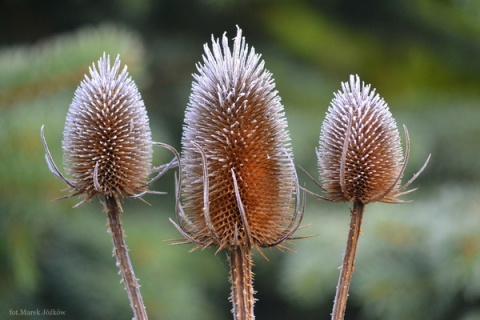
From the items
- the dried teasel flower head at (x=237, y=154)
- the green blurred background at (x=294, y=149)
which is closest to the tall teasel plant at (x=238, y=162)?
the dried teasel flower head at (x=237, y=154)

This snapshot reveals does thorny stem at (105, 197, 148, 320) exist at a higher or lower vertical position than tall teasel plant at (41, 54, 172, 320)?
lower

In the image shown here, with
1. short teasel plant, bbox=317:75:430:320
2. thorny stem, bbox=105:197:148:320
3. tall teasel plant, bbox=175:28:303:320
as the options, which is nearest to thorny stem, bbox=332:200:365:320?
short teasel plant, bbox=317:75:430:320

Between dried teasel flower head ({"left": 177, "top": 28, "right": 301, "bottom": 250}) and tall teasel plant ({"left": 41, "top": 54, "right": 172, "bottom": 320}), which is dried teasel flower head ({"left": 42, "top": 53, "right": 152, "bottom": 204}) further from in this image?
dried teasel flower head ({"left": 177, "top": 28, "right": 301, "bottom": 250})

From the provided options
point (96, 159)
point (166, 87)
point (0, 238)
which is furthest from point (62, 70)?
point (166, 87)

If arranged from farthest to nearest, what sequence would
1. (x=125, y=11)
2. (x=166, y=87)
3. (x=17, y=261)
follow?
(x=166, y=87) → (x=125, y=11) → (x=17, y=261)

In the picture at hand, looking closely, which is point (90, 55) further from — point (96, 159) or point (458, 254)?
point (96, 159)
